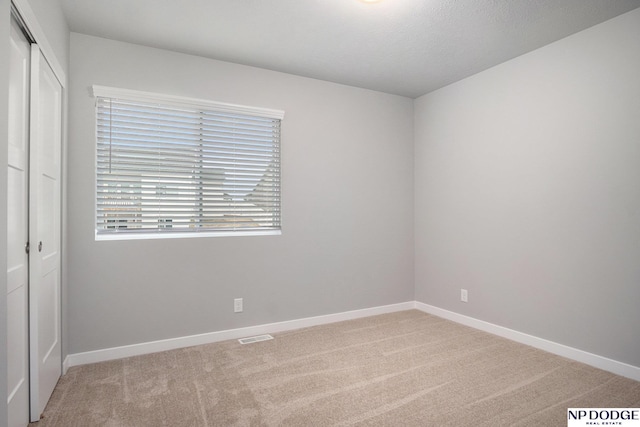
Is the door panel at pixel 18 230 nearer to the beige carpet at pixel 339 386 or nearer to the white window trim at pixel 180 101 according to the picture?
the beige carpet at pixel 339 386

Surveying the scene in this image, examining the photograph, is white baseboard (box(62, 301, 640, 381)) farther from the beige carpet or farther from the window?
the window

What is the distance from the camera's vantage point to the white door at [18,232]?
1672 mm

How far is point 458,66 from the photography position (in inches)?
135

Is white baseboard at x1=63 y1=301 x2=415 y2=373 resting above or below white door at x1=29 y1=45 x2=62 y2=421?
below

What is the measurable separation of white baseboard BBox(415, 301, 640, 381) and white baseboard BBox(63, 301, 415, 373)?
740 millimetres

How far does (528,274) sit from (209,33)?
11.1ft

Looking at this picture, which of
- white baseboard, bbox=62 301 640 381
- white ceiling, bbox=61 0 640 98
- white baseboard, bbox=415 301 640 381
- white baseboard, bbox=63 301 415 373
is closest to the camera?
white ceiling, bbox=61 0 640 98

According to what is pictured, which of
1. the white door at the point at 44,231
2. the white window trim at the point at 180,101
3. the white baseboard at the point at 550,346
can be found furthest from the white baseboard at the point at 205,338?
the white window trim at the point at 180,101

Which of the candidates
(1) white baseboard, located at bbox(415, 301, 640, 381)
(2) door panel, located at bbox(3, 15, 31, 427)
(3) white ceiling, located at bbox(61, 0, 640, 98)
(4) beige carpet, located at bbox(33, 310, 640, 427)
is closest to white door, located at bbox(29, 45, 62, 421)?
(2) door panel, located at bbox(3, 15, 31, 427)

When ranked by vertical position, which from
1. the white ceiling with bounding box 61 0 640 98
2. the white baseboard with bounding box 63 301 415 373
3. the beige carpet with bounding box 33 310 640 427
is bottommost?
the beige carpet with bounding box 33 310 640 427

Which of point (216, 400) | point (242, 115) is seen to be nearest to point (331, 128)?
point (242, 115)

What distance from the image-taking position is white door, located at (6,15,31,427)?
1672 millimetres

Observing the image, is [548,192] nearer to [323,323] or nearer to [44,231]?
[323,323]

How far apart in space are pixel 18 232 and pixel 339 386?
2.07 m
